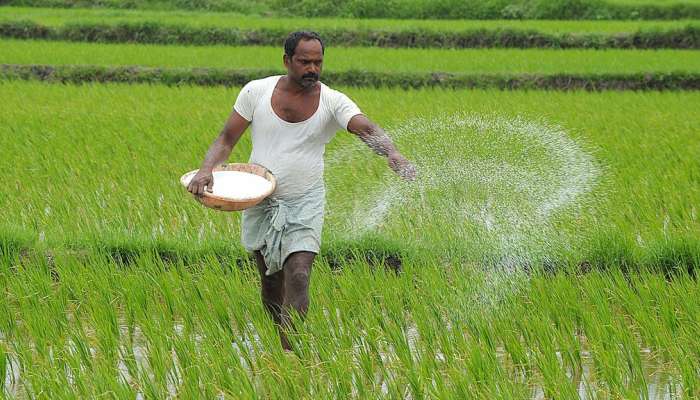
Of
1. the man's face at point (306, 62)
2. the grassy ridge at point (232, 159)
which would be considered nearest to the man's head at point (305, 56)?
the man's face at point (306, 62)

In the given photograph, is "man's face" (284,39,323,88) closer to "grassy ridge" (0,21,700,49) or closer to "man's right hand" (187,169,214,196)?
"man's right hand" (187,169,214,196)

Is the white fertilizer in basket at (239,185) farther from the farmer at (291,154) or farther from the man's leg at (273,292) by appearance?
the man's leg at (273,292)

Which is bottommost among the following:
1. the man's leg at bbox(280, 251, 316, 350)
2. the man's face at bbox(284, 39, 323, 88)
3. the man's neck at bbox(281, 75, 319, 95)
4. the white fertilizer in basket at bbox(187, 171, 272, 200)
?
the man's leg at bbox(280, 251, 316, 350)

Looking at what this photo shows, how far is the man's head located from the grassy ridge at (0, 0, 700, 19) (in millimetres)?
15280

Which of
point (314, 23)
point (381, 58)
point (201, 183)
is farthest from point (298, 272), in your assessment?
point (314, 23)

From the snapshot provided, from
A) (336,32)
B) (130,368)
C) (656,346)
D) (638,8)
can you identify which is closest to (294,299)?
(130,368)

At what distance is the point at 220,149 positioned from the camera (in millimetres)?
3877

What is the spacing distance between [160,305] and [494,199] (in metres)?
2.20

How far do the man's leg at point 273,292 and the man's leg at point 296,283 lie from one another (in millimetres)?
205

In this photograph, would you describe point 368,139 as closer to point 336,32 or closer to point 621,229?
point 621,229

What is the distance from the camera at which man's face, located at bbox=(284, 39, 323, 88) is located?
3584 mm

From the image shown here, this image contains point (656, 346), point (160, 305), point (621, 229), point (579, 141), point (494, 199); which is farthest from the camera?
point (579, 141)

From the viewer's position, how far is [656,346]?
12.6 feet

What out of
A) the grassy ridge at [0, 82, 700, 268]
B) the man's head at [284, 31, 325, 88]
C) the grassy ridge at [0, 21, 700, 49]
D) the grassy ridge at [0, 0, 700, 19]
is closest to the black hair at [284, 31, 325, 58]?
the man's head at [284, 31, 325, 88]
